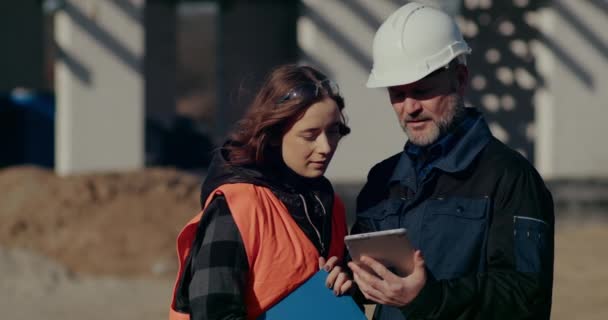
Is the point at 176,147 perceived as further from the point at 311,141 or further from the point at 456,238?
the point at 456,238

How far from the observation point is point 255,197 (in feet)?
8.91

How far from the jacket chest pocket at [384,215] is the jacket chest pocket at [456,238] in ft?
0.52

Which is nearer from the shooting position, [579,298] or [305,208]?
[305,208]

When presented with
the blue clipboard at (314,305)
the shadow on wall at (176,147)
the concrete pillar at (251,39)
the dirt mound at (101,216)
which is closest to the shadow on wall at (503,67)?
the shadow on wall at (176,147)

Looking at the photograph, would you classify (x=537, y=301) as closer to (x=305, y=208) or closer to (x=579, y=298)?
(x=305, y=208)

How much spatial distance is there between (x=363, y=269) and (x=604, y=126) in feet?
36.6

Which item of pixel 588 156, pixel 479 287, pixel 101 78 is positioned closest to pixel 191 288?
pixel 479 287

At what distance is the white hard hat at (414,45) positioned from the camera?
9.23 ft

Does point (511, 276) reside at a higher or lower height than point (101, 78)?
higher

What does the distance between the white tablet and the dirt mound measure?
7676 mm

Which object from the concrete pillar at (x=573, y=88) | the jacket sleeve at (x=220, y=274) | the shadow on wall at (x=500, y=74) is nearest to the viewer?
the jacket sleeve at (x=220, y=274)

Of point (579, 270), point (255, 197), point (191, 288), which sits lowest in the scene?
point (579, 270)

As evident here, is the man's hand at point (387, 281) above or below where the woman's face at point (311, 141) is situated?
below

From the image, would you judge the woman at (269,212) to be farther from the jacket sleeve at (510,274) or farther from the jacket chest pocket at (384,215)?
the jacket sleeve at (510,274)
